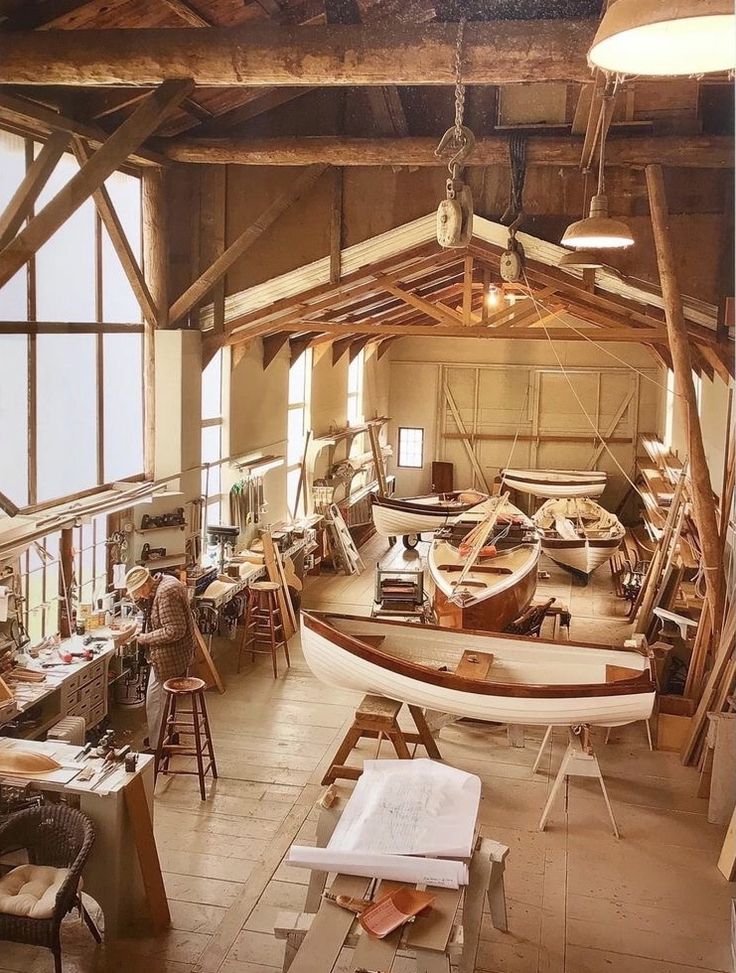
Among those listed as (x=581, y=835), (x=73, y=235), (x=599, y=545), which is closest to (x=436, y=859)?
(x=581, y=835)

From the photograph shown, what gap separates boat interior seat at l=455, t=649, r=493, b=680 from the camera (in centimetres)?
677

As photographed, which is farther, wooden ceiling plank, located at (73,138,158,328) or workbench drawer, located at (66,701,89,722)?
wooden ceiling plank, located at (73,138,158,328)

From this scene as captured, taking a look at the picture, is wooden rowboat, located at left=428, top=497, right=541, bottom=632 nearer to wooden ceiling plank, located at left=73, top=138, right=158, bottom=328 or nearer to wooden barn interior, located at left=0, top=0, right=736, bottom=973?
wooden barn interior, located at left=0, top=0, right=736, bottom=973

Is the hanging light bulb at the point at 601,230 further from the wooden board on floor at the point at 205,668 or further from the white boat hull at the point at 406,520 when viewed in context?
the white boat hull at the point at 406,520

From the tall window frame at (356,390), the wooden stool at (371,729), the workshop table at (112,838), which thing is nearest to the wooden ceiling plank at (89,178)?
the workshop table at (112,838)

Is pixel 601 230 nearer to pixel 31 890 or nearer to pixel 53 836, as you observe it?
pixel 53 836

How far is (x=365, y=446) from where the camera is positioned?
18656mm

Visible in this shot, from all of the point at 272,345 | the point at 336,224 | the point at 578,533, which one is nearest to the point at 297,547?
the point at 272,345

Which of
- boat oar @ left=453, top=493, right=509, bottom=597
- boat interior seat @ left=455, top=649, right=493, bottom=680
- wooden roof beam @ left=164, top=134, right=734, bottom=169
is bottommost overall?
boat interior seat @ left=455, top=649, right=493, bottom=680

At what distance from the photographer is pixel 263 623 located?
34.7 ft

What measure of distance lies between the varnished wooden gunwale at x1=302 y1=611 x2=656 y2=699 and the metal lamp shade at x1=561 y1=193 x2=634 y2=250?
2.92m

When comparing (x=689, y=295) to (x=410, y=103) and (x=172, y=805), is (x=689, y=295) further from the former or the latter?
(x=172, y=805)

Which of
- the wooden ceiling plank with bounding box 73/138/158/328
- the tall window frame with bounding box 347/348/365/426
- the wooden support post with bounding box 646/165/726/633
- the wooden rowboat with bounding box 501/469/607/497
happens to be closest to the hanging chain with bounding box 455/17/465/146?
the wooden support post with bounding box 646/165/726/633

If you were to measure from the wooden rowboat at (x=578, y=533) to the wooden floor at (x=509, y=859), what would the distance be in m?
Result: 5.72
